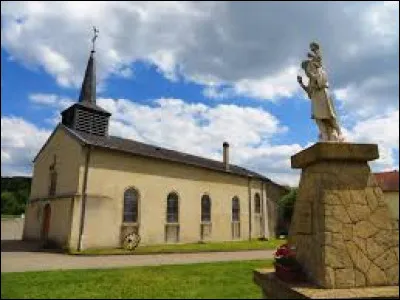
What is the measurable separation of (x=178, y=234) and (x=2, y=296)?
18736 mm

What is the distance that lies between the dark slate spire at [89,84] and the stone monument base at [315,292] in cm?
2313

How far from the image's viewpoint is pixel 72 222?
20391mm

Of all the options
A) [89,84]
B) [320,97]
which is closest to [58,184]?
[89,84]

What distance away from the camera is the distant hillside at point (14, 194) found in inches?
1619

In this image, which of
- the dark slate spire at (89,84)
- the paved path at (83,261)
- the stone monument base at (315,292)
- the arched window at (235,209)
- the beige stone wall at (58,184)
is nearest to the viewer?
the stone monument base at (315,292)

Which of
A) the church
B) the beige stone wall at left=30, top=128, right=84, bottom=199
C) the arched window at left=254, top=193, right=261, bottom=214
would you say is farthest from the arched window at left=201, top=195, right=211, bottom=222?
the beige stone wall at left=30, top=128, right=84, bottom=199

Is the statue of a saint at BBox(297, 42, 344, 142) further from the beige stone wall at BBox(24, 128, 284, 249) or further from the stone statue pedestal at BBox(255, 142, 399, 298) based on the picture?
the beige stone wall at BBox(24, 128, 284, 249)

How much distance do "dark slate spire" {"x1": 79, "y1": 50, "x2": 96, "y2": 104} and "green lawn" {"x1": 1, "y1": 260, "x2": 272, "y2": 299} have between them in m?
18.4

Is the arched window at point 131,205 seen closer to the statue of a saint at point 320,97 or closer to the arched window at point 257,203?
the arched window at point 257,203

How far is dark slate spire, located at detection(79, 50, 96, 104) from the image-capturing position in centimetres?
2766

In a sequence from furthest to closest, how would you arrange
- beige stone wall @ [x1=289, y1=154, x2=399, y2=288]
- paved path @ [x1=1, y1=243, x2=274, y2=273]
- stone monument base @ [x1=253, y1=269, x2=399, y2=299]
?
paved path @ [x1=1, y1=243, x2=274, y2=273] → beige stone wall @ [x1=289, y1=154, x2=399, y2=288] → stone monument base @ [x1=253, y1=269, x2=399, y2=299]

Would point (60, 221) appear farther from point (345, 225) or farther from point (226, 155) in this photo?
point (345, 225)

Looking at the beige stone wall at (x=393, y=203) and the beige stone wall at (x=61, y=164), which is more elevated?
the beige stone wall at (x=61, y=164)

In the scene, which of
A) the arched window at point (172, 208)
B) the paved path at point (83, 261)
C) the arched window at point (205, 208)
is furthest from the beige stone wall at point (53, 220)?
the arched window at point (205, 208)
